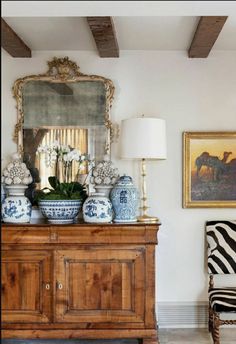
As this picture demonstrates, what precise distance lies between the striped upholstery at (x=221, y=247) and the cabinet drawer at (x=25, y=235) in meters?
1.34

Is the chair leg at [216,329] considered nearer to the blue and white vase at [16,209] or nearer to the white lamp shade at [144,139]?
the white lamp shade at [144,139]

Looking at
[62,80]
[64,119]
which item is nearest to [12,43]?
[62,80]

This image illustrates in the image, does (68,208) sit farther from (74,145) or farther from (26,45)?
(26,45)

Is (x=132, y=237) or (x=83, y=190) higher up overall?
(x=83, y=190)

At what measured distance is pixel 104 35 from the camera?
336 cm

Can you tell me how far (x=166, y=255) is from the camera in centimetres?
402

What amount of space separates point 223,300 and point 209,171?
1.07 meters

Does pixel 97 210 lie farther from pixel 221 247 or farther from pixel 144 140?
pixel 221 247

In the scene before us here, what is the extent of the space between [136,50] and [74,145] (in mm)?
949

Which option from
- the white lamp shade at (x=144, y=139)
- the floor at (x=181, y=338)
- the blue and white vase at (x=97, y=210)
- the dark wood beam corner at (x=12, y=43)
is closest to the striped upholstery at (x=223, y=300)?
the floor at (x=181, y=338)

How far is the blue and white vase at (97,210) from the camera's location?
3553mm

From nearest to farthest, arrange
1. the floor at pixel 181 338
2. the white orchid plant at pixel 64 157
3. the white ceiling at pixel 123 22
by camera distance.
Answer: the white ceiling at pixel 123 22, the floor at pixel 181 338, the white orchid plant at pixel 64 157

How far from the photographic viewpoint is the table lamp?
360 cm

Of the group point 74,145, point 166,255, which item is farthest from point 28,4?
point 166,255
